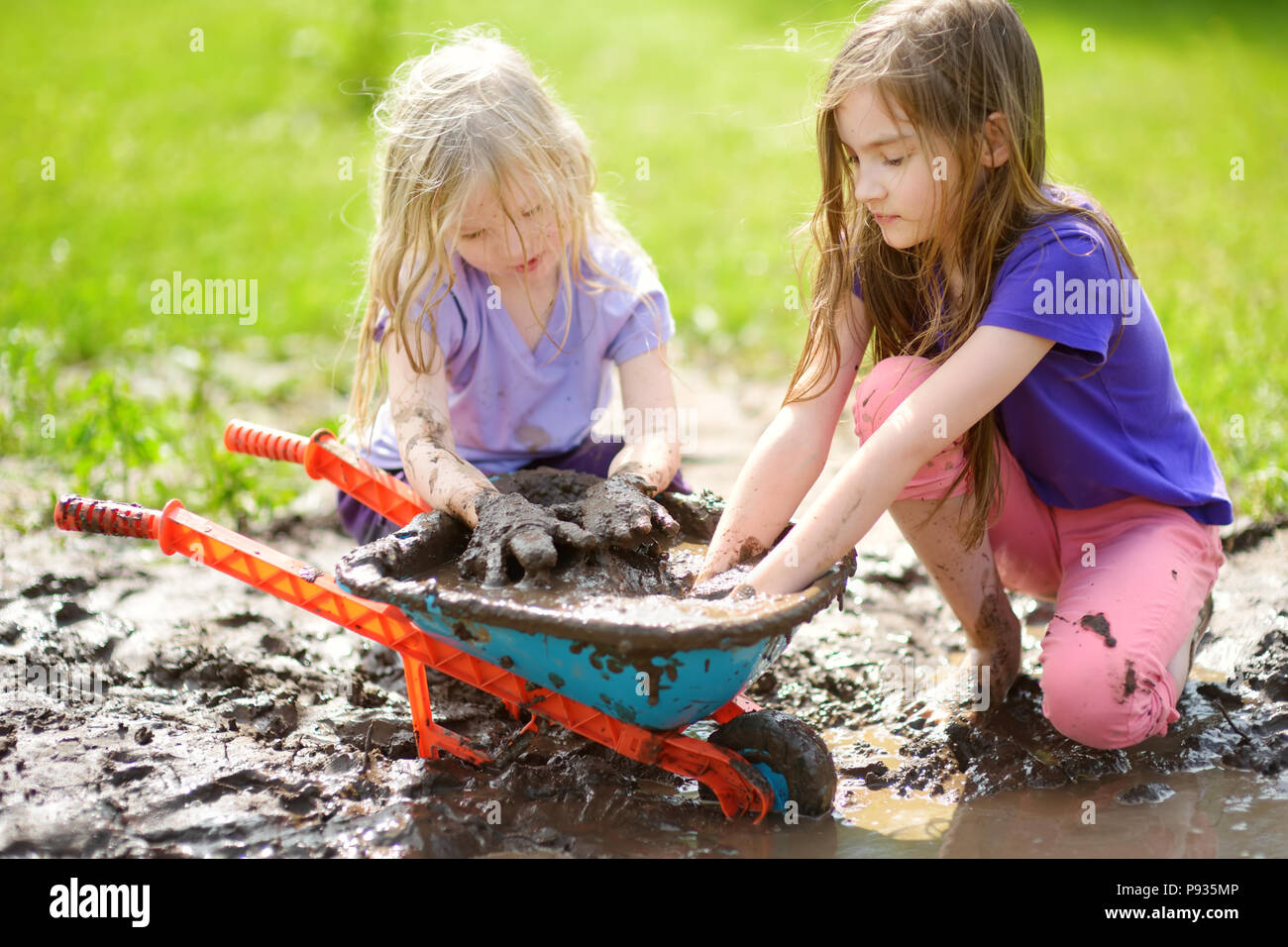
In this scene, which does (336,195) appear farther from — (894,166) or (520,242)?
(894,166)

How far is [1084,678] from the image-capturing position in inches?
89.5

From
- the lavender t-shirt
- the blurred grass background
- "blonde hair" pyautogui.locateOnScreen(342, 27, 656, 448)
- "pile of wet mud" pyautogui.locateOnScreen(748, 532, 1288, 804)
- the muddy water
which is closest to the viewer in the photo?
the muddy water

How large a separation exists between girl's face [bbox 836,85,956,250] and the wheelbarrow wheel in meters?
0.97

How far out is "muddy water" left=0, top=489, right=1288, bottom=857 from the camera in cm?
211

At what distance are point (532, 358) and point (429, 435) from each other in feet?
1.32

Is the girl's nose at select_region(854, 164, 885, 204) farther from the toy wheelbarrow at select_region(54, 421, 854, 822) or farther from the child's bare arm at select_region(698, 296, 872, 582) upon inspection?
the toy wheelbarrow at select_region(54, 421, 854, 822)

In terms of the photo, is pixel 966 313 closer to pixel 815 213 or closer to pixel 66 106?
pixel 815 213

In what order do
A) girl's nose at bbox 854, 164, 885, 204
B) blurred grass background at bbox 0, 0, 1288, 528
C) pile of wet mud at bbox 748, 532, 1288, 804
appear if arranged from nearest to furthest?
girl's nose at bbox 854, 164, 885, 204 < pile of wet mud at bbox 748, 532, 1288, 804 < blurred grass background at bbox 0, 0, 1288, 528

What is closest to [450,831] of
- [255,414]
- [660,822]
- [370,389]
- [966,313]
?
[660,822]

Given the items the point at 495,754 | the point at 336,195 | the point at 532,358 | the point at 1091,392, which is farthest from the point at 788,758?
the point at 336,195

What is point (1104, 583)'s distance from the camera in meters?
2.41

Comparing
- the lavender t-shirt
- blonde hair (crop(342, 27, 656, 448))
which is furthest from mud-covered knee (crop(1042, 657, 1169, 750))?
blonde hair (crop(342, 27, 656, 448))

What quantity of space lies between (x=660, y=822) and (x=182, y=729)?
1028 mm
